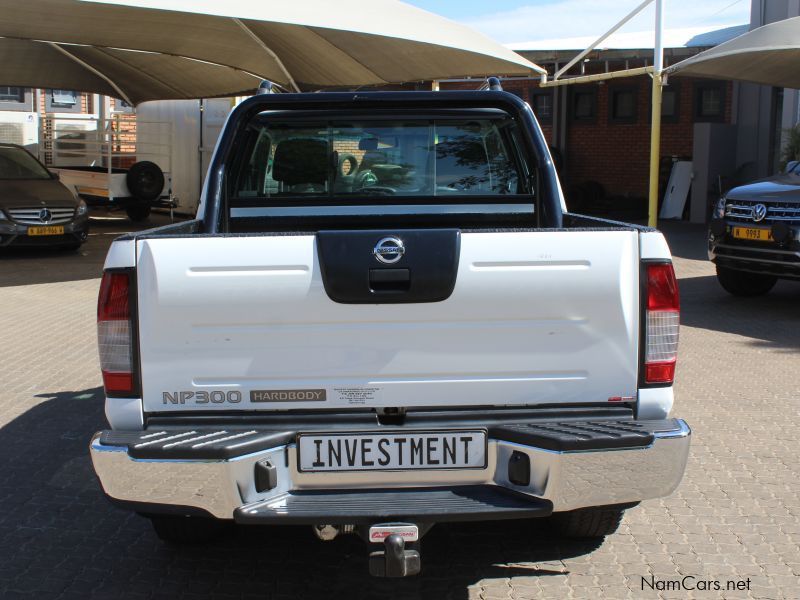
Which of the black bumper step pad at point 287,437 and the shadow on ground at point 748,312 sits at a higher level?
the black bumper step pad at point 287,437

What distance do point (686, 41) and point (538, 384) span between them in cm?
2151

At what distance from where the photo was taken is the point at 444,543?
175 inches

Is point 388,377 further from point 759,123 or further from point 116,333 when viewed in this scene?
point 759,123

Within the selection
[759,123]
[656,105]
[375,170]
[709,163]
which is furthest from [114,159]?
[375,170]

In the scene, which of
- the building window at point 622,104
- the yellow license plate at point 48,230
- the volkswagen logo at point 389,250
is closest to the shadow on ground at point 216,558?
the volkswagen logo at point 389,250

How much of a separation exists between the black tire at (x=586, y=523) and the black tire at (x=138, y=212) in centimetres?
1947

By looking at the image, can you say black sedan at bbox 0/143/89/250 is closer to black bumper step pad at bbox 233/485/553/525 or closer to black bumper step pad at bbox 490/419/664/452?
black bumper step pad at bbox 233/485/553/525

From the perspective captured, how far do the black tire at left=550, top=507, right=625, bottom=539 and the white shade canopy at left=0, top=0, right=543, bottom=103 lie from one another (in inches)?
400

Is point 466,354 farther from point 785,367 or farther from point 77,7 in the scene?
point 77,7

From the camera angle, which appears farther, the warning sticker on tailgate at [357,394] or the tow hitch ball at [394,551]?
the warning sticker on tailgate at [357,394]

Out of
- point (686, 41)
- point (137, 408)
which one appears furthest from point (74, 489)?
point (686, 41)

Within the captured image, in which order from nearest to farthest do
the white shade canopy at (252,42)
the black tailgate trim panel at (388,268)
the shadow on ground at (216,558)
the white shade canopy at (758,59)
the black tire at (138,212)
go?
the black tailgate trim panel at (388,268) → the shadow on ground at (216,558) → the white shade canopy at (758,59) → the white shade canopy at (252,42) → the black tire at (138,212)

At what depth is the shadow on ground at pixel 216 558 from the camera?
3986 millimetres

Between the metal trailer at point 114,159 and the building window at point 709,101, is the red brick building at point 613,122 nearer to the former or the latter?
the building window at point 709,101
